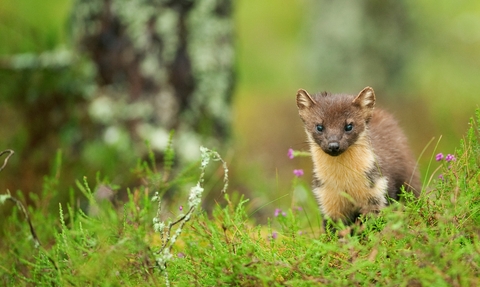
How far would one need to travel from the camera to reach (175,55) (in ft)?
22.9

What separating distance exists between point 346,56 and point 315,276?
1033 centimetres

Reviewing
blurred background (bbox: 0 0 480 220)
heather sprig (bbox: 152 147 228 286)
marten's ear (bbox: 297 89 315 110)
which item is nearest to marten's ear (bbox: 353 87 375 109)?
marten's ear (bbox: 297 89 315 110)

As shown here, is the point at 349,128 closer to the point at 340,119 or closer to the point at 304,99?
the point at 340,119

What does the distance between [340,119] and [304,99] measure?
321mm

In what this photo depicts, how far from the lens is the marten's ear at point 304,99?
459 cm

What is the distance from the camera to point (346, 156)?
179 inches

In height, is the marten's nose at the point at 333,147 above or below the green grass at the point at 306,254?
above

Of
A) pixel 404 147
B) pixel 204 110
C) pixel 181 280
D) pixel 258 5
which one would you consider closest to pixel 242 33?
pixel 258 5

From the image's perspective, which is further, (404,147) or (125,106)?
(125,106)

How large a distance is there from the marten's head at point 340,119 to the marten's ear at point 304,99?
0.03 metres

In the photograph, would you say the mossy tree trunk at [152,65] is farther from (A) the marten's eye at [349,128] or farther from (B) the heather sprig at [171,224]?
(B) the heather sprig at [171,224]

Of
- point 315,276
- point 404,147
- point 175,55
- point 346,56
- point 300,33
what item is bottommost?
point 315,276

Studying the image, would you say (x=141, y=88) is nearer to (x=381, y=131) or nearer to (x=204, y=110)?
(x=204, y=110)

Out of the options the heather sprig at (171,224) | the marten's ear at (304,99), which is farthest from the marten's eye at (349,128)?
the heather sprig at (171,224)
